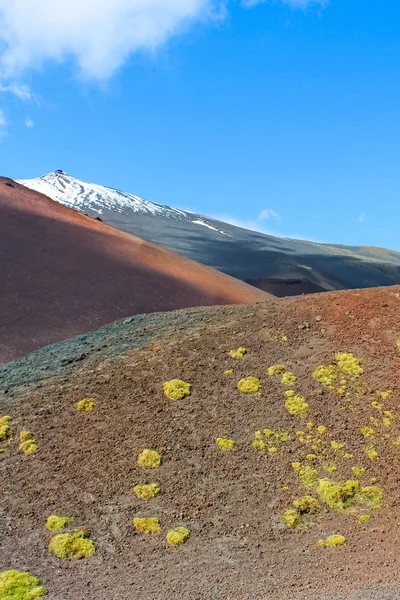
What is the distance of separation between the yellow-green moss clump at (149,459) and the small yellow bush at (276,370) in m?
2.89

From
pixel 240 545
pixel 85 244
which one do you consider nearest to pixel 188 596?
pixel 240 545

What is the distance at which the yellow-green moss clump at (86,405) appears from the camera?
12344 mm

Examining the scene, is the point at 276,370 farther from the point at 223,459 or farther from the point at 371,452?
the point at 371,452

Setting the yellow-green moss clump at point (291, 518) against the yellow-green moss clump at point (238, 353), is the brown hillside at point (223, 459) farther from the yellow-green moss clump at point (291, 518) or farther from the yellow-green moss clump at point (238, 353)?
the yellow-green moss clump at point (238, 353)

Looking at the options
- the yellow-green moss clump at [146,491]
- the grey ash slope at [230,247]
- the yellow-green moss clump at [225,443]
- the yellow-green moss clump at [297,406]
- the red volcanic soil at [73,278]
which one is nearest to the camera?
the yellow-green moss clump at [146,491]

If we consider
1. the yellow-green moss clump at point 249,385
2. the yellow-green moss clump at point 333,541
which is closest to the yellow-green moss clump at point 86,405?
the yellow-green moss clump at point 249,385

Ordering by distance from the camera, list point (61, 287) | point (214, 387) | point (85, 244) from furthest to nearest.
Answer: point (85, 244), point (61, 287), point (214, 387)

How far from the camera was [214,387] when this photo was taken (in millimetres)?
12609

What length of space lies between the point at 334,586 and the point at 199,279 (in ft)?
80.7

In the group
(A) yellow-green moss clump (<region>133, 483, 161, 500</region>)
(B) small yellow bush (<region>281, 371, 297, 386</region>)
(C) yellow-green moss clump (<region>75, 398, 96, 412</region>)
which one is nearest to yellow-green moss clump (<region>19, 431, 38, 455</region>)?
(C) yellow-green moss clump (<region>75, 398, 96, 412</region>)

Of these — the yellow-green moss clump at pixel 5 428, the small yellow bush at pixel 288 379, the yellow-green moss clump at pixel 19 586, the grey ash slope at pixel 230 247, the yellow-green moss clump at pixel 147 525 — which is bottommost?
the yellow-green moss clump at pixel 19 586

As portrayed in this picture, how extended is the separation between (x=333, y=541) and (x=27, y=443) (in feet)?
17.5

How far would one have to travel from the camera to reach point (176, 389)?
496 inches

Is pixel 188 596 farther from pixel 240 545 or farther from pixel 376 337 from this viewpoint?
pixel 376 337
